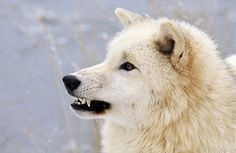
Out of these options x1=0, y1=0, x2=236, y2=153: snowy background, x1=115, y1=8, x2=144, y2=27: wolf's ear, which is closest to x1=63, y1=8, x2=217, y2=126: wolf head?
x1=115, y1=8, x2=144, y2=27: wolf's ear

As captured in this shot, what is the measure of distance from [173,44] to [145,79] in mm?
256

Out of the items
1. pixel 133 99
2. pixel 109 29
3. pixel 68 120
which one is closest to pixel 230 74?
pixel 133 99

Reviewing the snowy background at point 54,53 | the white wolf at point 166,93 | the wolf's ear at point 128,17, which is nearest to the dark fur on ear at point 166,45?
the white wolf at point 166,93

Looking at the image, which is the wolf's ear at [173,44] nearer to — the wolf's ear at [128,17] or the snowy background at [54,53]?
the wolf's ear at [128,17]

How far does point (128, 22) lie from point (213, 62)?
2.15ft

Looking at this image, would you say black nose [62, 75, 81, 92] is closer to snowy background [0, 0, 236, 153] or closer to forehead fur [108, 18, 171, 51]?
forehead fur [108, 18, 171, 51]

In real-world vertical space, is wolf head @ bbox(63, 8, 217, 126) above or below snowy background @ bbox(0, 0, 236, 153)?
above

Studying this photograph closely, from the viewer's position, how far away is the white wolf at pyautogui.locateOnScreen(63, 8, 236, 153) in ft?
11.0

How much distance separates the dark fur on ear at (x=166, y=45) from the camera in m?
3.35

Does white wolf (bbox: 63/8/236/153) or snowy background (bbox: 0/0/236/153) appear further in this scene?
snowy background (bbox: 0/0/236/153)

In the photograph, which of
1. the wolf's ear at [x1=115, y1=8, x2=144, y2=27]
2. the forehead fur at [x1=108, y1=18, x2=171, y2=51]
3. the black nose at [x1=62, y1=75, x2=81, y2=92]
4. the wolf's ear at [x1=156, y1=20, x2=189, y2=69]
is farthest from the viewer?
the wolf's ear at [x1=115, y1=8, x2=144, y2=27]

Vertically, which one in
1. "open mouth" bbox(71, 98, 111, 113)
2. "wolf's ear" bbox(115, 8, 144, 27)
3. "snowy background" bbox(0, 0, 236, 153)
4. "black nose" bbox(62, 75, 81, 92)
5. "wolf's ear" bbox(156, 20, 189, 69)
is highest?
"wolf's ear" bbox(156, 20, 189, 69)

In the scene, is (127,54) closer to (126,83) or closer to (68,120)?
(126,83)

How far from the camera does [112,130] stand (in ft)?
11.9
